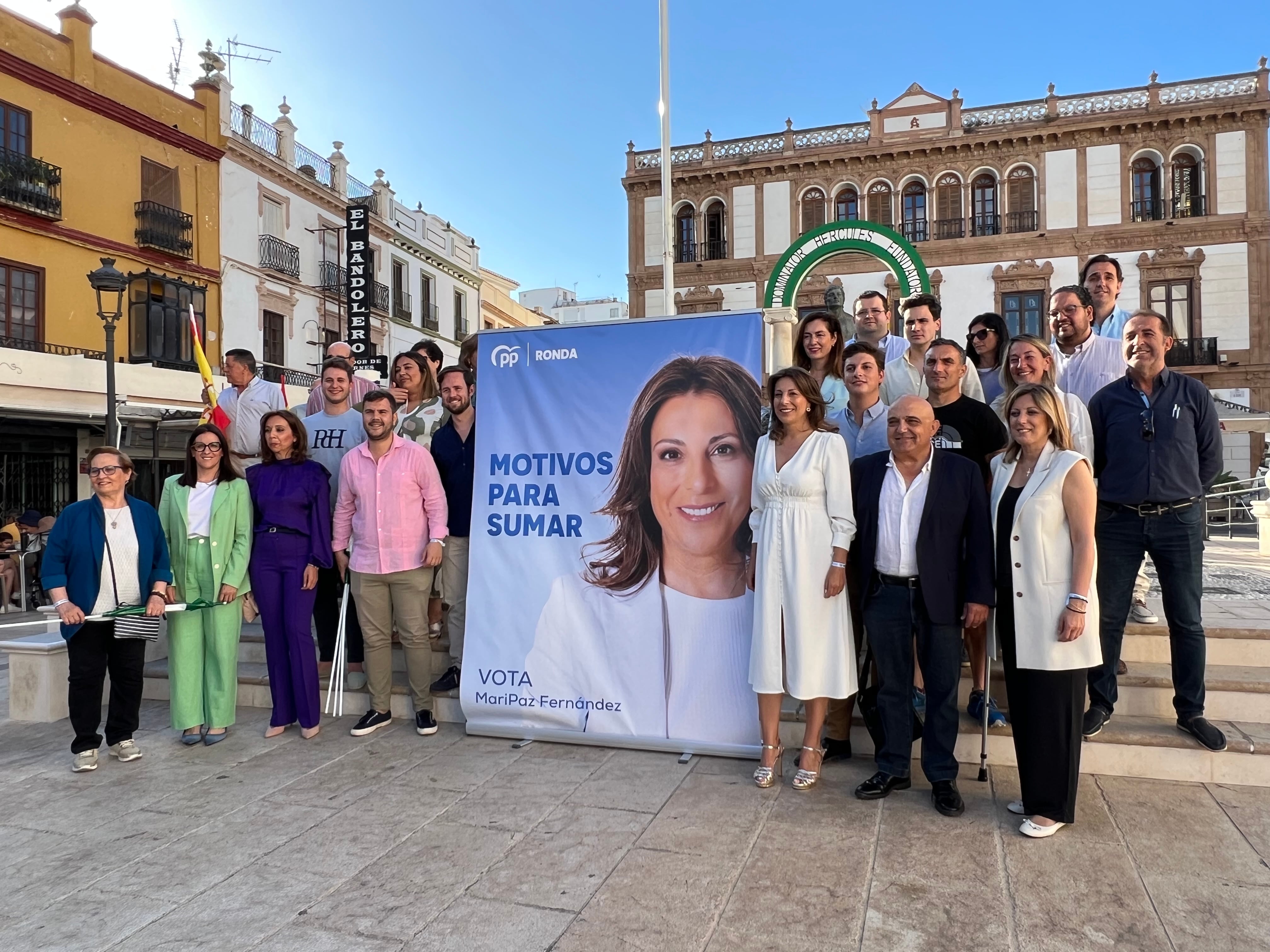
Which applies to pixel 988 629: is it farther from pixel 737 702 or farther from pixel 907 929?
pixel 907 929

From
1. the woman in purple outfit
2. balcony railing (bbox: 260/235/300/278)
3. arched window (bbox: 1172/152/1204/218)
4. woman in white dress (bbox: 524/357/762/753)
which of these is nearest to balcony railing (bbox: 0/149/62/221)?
balcony railing (bbox: 260/235/300/278)

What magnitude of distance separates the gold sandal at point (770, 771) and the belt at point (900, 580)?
90 centimetres

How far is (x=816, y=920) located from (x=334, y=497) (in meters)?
3.67

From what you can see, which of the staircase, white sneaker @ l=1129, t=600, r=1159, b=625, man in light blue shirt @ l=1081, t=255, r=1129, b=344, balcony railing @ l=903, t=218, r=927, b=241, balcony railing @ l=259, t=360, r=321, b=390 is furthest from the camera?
balcony railing @ l=903, t=218, r=927, b=241

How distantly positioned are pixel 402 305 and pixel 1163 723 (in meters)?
28.1

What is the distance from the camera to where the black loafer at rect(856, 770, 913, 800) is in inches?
138

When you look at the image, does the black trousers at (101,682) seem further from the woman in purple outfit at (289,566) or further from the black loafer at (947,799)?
the black loafer at (947,799)

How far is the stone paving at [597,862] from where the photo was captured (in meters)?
2.54

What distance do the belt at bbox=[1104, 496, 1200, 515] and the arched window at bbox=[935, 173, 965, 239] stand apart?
2561 centimetres

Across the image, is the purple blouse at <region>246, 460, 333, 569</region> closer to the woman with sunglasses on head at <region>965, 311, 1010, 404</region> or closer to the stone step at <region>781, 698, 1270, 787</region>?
the stone step at <region>781, 698, 1270, 787</region>

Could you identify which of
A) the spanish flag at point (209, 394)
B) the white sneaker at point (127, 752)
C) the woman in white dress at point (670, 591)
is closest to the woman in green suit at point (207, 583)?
the white sneaker at point (127, 752)

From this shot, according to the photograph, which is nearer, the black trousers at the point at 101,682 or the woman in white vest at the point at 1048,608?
the woman in white vest at the point at 1048,608

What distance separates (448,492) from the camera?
16.2 ft

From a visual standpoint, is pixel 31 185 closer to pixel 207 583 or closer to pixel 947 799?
pixel 207 583
